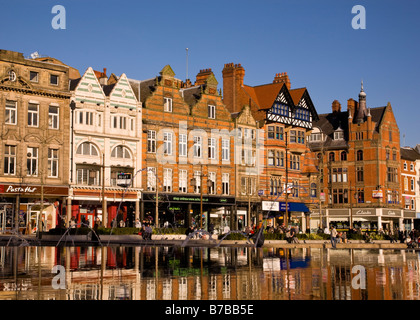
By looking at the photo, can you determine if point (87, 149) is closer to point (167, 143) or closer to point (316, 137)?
point (167, 143)

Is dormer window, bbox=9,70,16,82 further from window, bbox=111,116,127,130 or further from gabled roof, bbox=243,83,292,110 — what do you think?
gabled roof, bbox=243,83,292,110

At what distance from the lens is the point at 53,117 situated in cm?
5875

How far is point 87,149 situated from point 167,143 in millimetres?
9398

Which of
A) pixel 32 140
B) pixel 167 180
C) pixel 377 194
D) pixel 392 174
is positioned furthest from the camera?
pixel 392 174

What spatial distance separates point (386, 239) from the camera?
64.5 metres

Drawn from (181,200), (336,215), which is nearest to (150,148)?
(181,200)

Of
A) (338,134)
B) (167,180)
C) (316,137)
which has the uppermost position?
(338,134)

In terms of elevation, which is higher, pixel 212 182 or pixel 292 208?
pixel 212 182

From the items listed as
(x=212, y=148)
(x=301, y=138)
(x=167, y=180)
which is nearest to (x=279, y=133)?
(x=301, y=138)

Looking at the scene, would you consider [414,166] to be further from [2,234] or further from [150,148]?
[2,234]

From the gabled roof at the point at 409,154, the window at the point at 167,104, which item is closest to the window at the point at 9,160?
the window at the point at 167,104

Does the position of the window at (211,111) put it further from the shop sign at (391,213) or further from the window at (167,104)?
the shop sign at (391,213)

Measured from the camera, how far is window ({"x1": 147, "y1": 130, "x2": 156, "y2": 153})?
213ft
